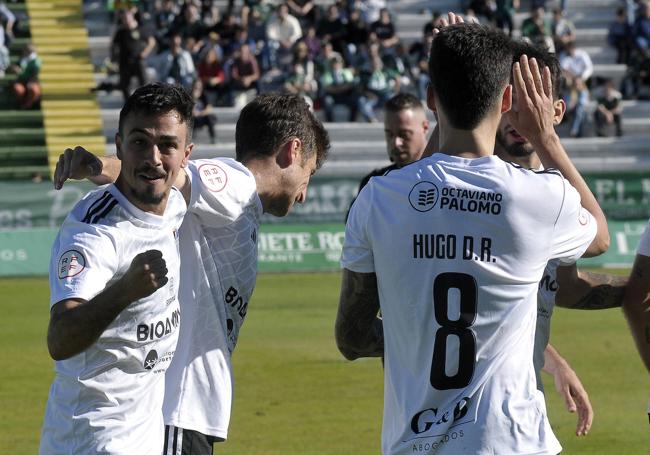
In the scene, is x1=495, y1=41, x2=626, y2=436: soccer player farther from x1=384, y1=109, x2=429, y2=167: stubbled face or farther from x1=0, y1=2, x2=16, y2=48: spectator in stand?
x1=0, y1=2, x2=16, y2=48: spectator in stand

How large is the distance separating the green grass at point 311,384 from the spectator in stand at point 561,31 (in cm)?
1581

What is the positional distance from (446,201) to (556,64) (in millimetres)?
1627

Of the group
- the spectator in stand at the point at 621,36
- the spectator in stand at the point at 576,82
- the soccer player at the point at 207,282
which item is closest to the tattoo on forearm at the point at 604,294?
the soccer player at the point at 207,282

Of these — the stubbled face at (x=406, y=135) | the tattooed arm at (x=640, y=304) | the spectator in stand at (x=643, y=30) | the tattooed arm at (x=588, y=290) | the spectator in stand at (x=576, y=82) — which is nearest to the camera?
the tattooed arm at (x=640, y=304)

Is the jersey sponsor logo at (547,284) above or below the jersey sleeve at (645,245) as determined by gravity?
below

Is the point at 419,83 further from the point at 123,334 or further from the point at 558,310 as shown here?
→ the point at 123,334

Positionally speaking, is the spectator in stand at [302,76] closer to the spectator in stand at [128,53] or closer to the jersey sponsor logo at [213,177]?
the spectator in stand at [128,53]

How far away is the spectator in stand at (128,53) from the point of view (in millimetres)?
29516

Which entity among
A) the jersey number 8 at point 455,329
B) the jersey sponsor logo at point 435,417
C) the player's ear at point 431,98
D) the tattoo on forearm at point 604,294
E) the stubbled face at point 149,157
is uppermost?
the player's ear at point 431,98

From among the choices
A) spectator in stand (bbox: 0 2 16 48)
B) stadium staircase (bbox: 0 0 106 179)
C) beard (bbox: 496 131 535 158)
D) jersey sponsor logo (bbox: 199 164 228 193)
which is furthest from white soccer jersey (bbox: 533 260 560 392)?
spectator in stand (bbox: 0 2 16 48)

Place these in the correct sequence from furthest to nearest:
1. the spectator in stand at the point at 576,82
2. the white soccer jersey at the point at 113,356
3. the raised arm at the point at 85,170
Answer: the spectator in stand at the point at 576,82 < the raised arm at the point at 85,170 < the white soccer jersey at the point at 113,356

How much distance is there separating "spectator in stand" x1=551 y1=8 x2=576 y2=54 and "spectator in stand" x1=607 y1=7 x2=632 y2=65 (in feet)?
4.17

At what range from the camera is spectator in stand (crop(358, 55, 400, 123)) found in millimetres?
30875

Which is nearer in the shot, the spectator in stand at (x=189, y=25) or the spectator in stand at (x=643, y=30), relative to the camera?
the spectator in stand at (x=189, y=25)
